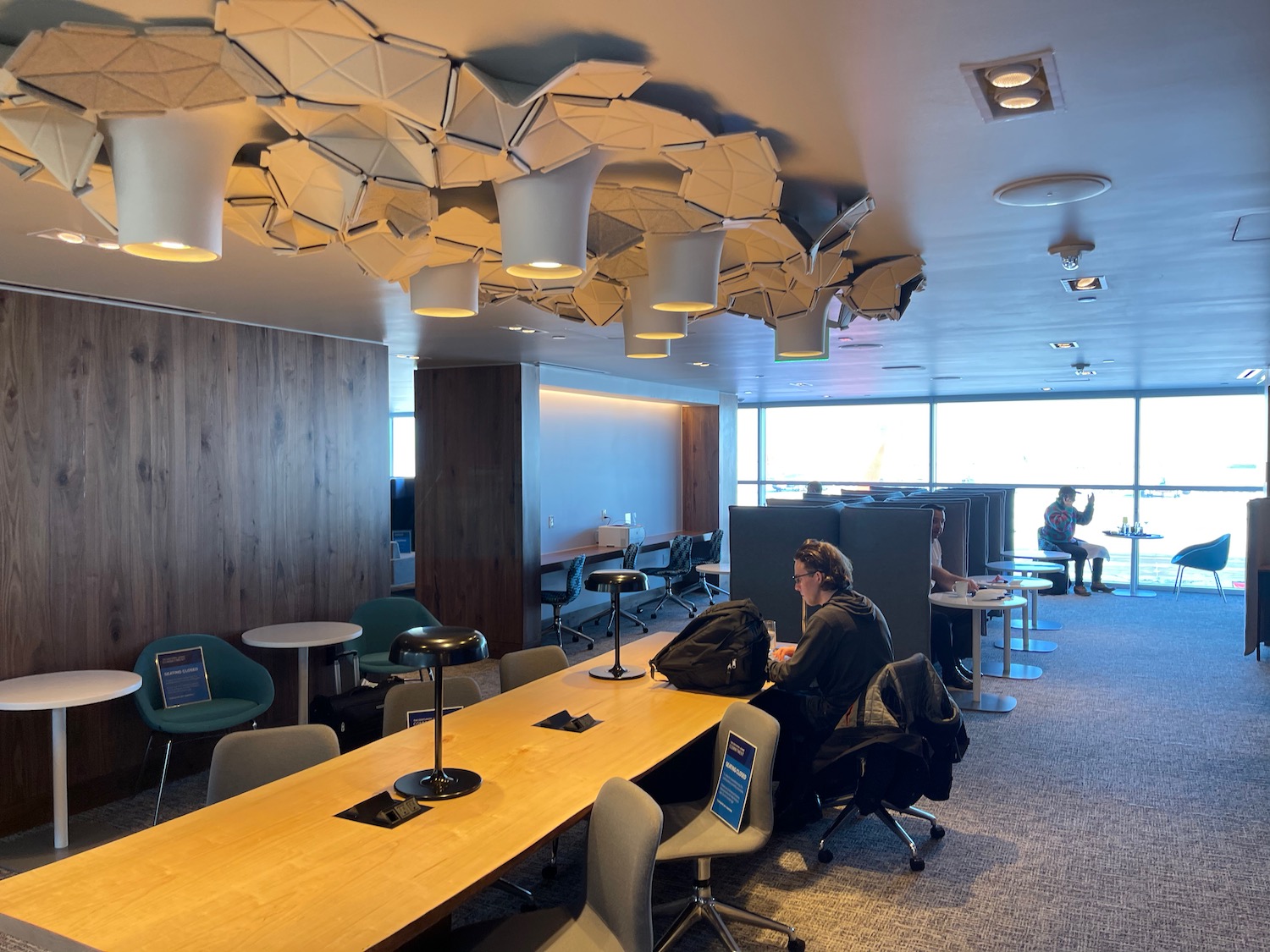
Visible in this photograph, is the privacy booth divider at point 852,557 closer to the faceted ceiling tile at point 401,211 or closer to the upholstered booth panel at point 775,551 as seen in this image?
the upholstered booth panel at point 775,551

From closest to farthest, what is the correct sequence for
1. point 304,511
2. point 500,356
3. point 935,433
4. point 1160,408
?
1. point 304,511
2. point 500,356
3. point 1160,408
4. point 935,433

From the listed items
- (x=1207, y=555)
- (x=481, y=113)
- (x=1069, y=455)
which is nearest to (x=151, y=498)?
(x=481, y=113)

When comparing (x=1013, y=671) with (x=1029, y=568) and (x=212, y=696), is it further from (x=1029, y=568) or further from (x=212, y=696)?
(x=212, y=696)

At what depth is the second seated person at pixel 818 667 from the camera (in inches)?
144

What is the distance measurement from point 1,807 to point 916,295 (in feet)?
16.7

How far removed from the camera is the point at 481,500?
8078 millimetres

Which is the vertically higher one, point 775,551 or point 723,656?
point 775,551

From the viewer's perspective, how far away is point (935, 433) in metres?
12.9

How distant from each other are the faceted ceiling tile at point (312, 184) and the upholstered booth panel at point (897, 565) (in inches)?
172

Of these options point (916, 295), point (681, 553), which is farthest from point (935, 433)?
point (916, 295)

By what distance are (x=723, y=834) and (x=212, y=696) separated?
3249 millimetres

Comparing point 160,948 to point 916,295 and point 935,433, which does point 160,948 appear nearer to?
point 916,295

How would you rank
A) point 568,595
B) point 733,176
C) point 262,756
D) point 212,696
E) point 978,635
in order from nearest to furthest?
1. point 733,176
2. point 262,756
3. point 212,696
4. point 978,635
5. point 568,595

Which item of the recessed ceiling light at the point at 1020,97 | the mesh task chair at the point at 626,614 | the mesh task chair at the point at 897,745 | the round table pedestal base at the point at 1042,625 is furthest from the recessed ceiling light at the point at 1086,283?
the mesh task chair at the point at 626,614
